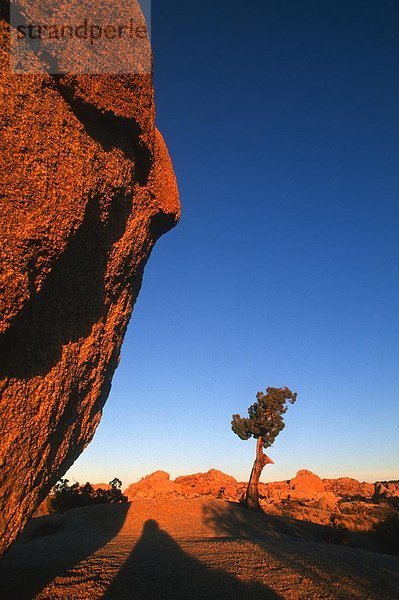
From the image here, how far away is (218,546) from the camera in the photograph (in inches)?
359

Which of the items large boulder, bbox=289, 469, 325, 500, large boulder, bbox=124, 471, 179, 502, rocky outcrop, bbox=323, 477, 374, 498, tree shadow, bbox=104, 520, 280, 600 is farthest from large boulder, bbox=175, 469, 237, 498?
tree shadow, bbox=104, 520, 280, 600

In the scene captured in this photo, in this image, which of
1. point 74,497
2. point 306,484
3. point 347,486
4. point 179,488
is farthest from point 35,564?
point 347,486

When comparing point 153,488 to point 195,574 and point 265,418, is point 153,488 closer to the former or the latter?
point 265,418

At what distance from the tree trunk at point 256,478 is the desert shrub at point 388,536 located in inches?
286

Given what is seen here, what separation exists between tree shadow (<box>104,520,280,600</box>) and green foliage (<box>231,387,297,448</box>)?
19.6 m

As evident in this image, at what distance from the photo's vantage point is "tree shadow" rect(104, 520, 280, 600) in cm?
533

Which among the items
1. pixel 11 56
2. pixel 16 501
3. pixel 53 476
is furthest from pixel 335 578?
pixel 11 56

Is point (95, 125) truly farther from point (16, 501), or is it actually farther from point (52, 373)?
point (16, 501)

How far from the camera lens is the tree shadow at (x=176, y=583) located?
5328 millimetres

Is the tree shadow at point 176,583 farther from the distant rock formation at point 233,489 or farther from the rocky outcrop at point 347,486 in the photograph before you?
the rocky outcrop at point 347,486

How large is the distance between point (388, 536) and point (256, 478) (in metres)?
9.00

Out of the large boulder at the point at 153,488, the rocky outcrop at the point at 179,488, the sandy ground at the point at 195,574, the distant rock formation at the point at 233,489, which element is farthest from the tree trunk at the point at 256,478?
the sandy ground at the point at 195,574

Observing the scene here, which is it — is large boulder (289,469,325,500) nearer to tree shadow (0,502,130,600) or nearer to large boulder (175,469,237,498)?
large boulder (175,469,237,498)

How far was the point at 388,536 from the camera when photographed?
17.1m
